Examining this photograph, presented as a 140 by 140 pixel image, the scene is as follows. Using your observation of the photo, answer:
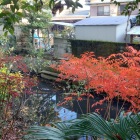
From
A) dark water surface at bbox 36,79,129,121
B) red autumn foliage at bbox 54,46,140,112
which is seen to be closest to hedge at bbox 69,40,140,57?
dark water surface at bbox 36,79,129,121

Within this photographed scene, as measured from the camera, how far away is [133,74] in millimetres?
3080

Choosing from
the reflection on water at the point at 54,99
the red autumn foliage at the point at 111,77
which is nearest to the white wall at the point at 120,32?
the reflection on water at the point at 54,99

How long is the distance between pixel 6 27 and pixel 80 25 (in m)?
13.1

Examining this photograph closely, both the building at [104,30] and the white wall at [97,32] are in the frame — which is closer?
the building at [104,30]

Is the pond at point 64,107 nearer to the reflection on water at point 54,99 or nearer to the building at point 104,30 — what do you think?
the reflection on water at point 54,99

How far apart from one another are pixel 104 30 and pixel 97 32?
0.55 metres

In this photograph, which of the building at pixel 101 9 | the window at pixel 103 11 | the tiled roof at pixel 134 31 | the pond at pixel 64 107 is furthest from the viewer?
the window at pixel 103 11

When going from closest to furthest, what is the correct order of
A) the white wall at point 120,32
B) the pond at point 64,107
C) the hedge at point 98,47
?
the pond at point 64,107 < the hedge at point 98,47 < the white wall at point 120,32

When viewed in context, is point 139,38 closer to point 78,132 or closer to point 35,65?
point 35,65

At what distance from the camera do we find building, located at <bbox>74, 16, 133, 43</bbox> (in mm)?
12664

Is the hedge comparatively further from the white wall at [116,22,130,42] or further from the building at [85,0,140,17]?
the building at [85,0,140,17]

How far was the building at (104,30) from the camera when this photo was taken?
41.5 ft

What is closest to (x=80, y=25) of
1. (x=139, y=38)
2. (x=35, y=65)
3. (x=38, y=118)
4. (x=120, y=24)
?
(x=120, y=24)

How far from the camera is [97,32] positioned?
44.1 feet
